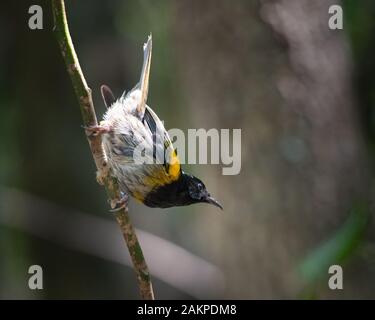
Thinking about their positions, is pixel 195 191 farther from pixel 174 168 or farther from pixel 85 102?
pixel 85 102

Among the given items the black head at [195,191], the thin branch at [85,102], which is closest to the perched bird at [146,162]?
the black head at [195,191]

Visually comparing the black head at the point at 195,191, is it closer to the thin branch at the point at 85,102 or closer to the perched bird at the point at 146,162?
the perched bird at the point at 146,162

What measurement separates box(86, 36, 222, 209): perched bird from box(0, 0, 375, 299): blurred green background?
74cm

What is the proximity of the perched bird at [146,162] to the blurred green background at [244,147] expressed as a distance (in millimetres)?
741

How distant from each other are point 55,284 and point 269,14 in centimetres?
330

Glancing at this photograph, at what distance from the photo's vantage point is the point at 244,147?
4.82 meters

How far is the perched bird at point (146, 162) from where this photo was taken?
10.6 feet

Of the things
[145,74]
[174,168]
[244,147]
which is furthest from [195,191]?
[244,147]

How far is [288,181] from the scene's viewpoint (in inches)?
182

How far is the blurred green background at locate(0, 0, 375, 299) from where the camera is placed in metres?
4.62

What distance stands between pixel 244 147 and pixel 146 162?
158 centimetres

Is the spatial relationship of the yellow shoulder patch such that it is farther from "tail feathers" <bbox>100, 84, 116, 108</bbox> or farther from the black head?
"tail feathers" <bbox>100, 84, 116, 108</bbox>

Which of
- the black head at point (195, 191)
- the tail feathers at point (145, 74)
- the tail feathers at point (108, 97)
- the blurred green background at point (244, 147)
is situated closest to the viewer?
the tail feathers at point (145, 74)
